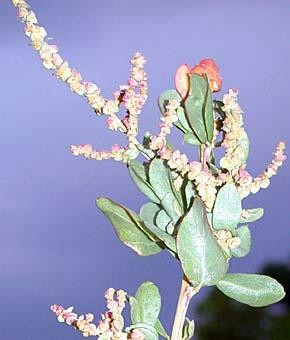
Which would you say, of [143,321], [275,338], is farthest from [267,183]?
[275,338]

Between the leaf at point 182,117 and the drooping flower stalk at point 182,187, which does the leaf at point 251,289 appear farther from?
the leaf at point 182,117

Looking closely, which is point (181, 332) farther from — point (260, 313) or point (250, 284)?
point (260, 313)

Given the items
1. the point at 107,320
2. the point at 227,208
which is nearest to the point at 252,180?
the point at 227,208

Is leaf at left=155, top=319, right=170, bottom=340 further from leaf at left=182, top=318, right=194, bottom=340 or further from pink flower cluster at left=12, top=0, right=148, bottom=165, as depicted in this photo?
pink flower cluster at left=12, top=0, right=148, bottom=165

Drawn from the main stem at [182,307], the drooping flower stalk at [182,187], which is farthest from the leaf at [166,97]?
the main stem at [182,307]

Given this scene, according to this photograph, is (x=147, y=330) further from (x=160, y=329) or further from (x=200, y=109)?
(x=200, y=109)

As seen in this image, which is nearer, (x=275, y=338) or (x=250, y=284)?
(x=250, y=284)
